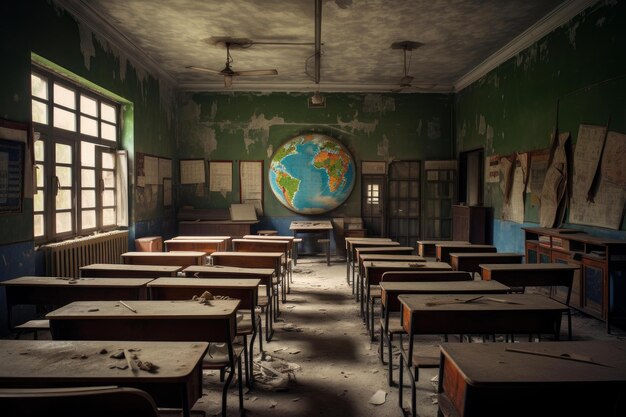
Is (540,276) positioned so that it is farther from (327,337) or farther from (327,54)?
(327,54)

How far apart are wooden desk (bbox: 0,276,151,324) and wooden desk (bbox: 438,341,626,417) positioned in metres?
2.18

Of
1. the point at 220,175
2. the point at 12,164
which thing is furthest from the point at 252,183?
the point at 12,164

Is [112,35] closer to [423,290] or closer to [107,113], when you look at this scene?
[107,113]

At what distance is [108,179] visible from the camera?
264 inches

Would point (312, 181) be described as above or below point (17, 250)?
above

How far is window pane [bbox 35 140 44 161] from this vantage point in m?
4.76

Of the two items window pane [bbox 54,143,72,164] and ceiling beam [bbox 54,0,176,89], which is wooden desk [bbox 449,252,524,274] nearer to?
window pane [bbox 54,143,72,164]

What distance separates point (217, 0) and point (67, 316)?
4178 mm

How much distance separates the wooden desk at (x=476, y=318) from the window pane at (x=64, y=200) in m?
4.53

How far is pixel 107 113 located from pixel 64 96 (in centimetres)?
124

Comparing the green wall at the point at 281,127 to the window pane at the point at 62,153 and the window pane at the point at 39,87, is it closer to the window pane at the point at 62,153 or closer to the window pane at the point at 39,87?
the window pane at the point at 62,153

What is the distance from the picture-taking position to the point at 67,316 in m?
2.19

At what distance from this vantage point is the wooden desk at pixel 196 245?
18.4 ft

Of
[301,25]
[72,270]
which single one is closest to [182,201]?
[72,270]
